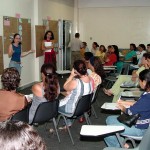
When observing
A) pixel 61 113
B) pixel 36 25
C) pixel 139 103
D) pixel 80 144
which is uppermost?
pixel 36 25

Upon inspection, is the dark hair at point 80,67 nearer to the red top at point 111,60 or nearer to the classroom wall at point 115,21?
the red top at point 111,60

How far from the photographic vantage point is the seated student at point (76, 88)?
385 centimetres

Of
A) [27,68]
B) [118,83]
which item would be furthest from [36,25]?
[118,83]

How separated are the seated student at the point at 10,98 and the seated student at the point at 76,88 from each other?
36.8 inches

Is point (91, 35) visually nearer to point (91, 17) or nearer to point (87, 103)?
point (91, 17)

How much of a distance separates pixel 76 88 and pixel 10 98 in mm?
1207

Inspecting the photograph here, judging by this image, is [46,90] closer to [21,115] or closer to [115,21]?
[21,115]

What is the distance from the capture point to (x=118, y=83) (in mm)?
5039

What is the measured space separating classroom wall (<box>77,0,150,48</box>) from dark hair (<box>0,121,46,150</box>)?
10802mm

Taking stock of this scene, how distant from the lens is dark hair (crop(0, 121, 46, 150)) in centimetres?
84

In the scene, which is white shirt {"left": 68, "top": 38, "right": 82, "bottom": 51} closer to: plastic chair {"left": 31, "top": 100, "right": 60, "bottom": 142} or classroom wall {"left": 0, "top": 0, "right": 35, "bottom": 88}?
classroom wall {"left": 0, "top": 0, "right": 35, "bottom": 88}

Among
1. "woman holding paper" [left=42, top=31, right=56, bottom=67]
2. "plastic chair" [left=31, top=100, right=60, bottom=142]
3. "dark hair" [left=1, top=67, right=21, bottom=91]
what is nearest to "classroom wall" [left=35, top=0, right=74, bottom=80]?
"woman holding paper" [left=42, top=31, right=56, bottom=67]

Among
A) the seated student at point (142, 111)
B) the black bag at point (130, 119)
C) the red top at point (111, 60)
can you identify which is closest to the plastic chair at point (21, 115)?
the seated student at point (142, 111)

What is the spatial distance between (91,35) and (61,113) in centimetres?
823
